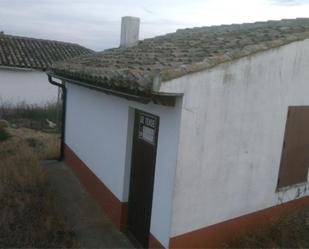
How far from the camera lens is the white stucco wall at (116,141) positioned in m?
5.16

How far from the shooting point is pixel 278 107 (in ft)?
20.0

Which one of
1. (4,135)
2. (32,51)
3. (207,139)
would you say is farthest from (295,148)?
(32,51)

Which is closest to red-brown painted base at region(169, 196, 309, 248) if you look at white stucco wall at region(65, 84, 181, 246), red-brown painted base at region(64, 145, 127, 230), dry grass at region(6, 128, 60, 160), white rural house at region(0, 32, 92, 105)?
white stucco wall at region(65, 84, 181, 246)

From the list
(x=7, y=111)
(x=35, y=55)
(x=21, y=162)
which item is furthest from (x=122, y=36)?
(x=35, y=55)

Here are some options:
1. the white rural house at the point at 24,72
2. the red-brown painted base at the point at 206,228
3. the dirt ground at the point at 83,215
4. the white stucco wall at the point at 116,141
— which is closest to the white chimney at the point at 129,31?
the white stucco wall at the point at 116,141

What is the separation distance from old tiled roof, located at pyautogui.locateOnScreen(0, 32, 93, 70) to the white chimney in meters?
11.7

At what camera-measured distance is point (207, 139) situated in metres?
5.23

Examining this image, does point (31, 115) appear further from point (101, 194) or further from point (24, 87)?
point (101, 194)

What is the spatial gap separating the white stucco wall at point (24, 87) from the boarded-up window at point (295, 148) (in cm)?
1899

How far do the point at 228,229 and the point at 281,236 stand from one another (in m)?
0.97

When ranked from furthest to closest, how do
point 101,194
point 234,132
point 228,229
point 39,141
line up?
point 39,141
point 101,194
point 228,229
point 234,132

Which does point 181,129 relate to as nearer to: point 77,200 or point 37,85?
point 77,200

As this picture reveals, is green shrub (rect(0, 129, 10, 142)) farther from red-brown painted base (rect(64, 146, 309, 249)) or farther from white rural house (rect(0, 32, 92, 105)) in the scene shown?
red-brown painted base (rect(64, 146, 309, 249))

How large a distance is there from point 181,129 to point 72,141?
6532mm
